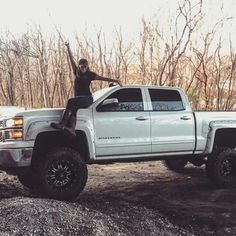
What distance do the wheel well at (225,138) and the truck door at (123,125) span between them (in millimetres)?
1710

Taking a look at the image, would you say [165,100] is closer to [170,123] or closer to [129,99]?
[170,123]

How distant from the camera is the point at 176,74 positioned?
1703cm

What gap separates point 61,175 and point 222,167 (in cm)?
325

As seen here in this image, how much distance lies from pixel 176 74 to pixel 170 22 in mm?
1752

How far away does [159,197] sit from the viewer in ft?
26.2

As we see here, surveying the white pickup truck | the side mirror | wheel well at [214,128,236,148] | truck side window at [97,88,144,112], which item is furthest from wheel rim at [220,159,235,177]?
the side mirror

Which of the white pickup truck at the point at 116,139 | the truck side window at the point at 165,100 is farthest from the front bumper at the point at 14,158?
the truck side window at the point at 165,100

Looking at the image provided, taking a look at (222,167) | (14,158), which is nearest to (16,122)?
(14,158)

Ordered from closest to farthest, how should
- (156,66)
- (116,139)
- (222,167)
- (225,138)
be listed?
(116,139) → (222,167) → (225,138) → (156,66)

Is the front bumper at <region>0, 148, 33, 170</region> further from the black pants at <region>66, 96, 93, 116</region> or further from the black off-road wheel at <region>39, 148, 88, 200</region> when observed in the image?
the black pants at <region>66, 96, 93, 116</region>

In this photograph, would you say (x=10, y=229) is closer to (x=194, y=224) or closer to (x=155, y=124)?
(x=194, y=224)

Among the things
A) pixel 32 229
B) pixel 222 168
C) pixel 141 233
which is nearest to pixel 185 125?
pixel 222 168

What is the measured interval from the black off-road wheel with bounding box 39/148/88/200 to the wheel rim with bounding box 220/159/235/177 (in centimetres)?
297

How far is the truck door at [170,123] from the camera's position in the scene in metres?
8.15
